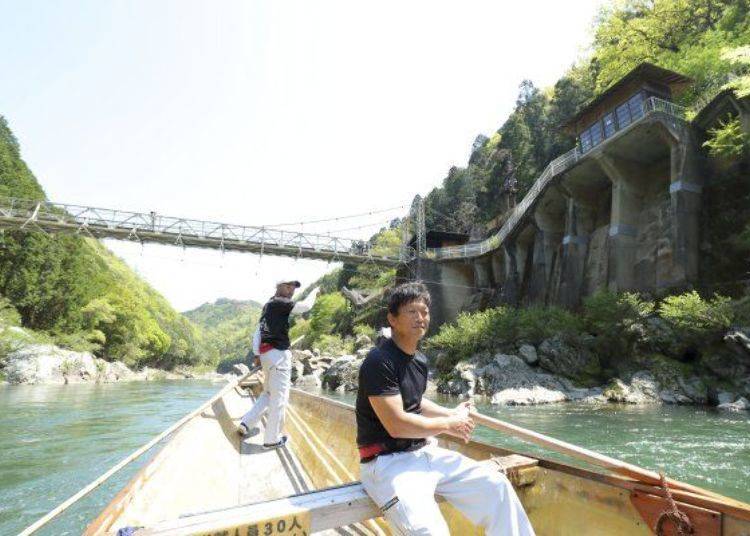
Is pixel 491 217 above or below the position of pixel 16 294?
above

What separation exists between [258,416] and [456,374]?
12.0 metres

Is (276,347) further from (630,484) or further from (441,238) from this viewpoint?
(441,238)

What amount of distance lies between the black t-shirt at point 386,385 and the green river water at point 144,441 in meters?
2.94

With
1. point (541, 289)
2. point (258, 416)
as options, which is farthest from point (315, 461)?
point (541, 289)

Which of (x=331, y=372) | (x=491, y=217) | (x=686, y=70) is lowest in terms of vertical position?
(x=331, y=372)

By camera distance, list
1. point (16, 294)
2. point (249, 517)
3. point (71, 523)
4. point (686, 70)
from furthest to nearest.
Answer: point (16, 294) < point (686, 70) < point (71, 523) < point (249, 517)

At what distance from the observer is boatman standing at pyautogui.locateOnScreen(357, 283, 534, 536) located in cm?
181

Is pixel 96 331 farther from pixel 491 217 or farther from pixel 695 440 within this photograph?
pixel 695 440

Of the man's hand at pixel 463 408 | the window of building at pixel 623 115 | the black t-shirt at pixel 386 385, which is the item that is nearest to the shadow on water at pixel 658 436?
the man's hand at pixel 463 408

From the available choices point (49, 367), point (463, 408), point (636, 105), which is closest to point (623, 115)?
point (636, 105)

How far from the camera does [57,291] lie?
121 feet

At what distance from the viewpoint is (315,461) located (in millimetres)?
3971

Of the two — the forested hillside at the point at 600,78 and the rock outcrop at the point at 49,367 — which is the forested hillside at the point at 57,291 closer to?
the rock outcrop at the point at 49,367

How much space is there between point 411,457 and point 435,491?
0.19 meters
